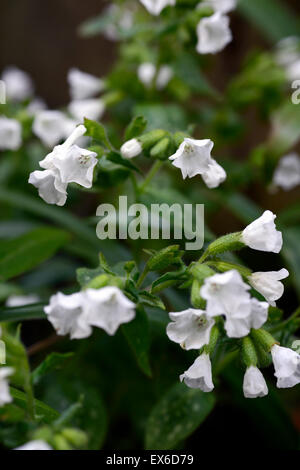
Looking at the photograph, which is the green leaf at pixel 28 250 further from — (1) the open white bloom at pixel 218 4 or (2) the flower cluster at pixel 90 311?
(1) the open white bloom at pixel 218 4

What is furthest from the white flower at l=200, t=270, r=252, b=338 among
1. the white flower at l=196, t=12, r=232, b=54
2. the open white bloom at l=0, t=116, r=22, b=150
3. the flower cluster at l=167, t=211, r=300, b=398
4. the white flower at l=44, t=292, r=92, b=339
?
the open white bloom at l=0, t=116, r=22, b=150

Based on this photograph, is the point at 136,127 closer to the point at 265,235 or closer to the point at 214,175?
the point at 214,175

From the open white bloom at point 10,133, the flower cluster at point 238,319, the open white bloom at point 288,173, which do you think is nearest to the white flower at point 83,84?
the open white bloom at point 10,133

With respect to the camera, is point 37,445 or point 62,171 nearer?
point 37,445


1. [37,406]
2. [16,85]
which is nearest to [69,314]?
[37,406]

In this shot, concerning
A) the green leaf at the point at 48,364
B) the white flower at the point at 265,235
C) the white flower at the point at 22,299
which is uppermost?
the white flower at the point at 265,235

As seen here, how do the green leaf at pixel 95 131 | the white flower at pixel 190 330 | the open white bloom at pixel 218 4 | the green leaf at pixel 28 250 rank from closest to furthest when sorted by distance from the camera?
the white flower at pixel 190 330
the green leaf at pixel 95 131
the green leaf at pixel 28 250
the open white bloom at pixel 218 4

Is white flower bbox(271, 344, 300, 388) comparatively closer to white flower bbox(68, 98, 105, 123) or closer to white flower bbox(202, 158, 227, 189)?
white flower bbox(202, 158, 227, 189)
